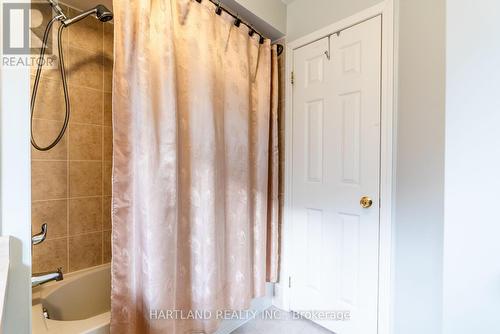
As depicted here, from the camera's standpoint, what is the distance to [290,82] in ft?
6.13

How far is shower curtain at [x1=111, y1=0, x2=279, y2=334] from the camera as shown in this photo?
1104 mm

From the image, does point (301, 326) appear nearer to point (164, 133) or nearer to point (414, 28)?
point (164, 133)

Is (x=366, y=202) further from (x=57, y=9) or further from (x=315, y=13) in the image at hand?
(x=57, y=9)

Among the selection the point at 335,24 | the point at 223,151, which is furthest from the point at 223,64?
the point at 335,24

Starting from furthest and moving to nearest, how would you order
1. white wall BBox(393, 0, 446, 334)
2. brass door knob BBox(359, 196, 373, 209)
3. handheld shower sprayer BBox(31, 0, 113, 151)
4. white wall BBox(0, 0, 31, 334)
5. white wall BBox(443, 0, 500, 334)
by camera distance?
brass door knob BBox(359, 196, 373, 209) → handheld shower sprayer BBox(31, 0, 113, 151) → white wall BBox(393, 0, 446, 334) → white wall BBox(443, 0, 500, 334) → white wall BBox(0, 0, 31, 334)

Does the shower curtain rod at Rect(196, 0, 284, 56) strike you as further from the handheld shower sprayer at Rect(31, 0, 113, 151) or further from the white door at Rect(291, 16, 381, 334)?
the handheld shower sprayer at Rect(31, 0, 113, 151)

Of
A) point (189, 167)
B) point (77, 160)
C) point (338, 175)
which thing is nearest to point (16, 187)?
point (189, 167)

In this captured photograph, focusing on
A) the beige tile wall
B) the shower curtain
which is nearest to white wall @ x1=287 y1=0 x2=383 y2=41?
the shower curtain

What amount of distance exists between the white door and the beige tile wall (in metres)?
1.41

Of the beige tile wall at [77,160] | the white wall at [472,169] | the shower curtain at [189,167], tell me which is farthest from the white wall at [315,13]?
the beige tile wall at [77,160]

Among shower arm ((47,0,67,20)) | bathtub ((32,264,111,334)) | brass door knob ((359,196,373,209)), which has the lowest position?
bathtub ((32,264,111,334))

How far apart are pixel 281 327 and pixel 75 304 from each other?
1391mm

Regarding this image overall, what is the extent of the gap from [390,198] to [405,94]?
1.92 ft

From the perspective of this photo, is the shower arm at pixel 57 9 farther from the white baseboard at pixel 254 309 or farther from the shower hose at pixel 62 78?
the white baseboard at pixel 254 309
